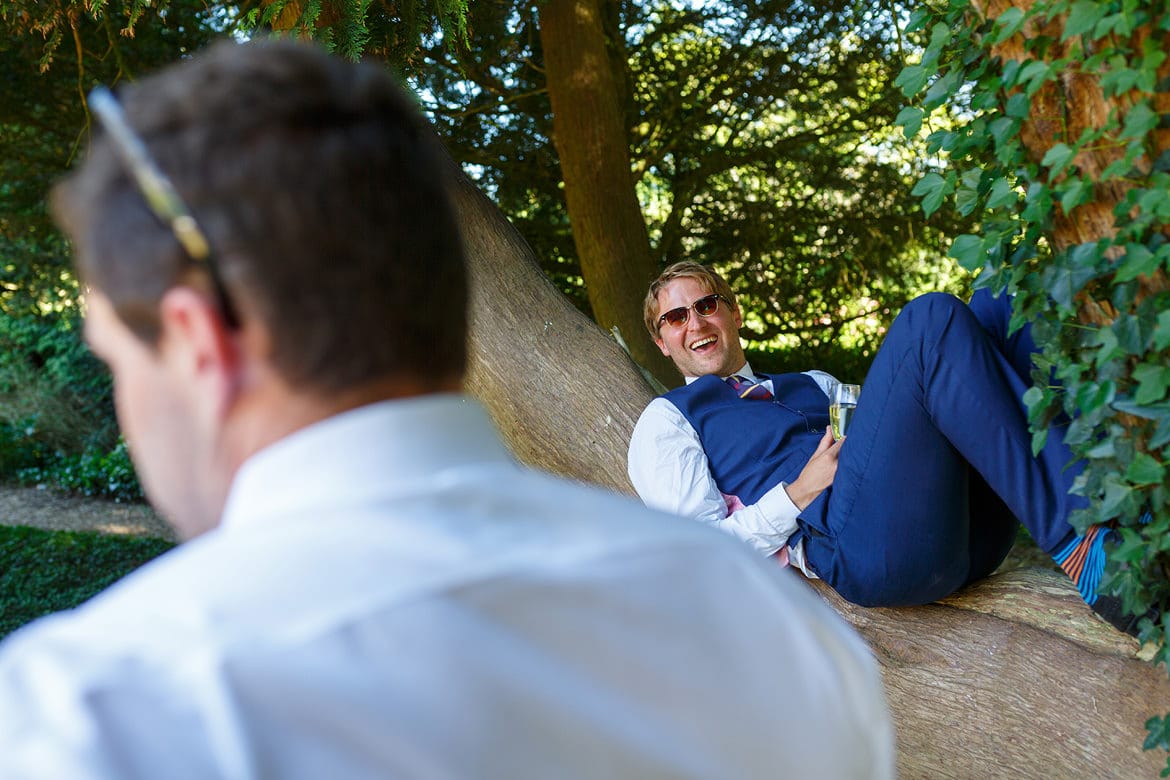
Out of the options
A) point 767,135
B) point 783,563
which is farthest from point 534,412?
point 767,135

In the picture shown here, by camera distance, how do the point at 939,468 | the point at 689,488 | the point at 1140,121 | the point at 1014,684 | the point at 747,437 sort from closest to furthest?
1. the point at 1140,121
2. the point at 939,468
3. the point at 1014,684
4. the point at 689,488
5. the point at 747,437

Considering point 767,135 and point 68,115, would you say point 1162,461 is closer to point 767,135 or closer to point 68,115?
point 767,135

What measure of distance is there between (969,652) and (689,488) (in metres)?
0.95

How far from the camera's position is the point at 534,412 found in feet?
14.0

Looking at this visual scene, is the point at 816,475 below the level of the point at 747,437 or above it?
below

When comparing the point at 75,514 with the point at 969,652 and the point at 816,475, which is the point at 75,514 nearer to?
the point at 816,475

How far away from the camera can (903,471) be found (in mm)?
2975

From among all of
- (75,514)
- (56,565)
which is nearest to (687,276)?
(56,565)

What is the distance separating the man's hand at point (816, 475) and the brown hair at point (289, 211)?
2.50 m

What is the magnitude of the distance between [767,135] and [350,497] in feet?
25.6

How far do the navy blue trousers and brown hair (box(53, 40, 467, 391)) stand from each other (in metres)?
2.04

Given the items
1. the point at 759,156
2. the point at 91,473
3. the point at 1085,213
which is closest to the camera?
the point at 1085,213

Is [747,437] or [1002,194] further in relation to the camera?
[747,437]

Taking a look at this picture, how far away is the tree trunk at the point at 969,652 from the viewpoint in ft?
9.72
